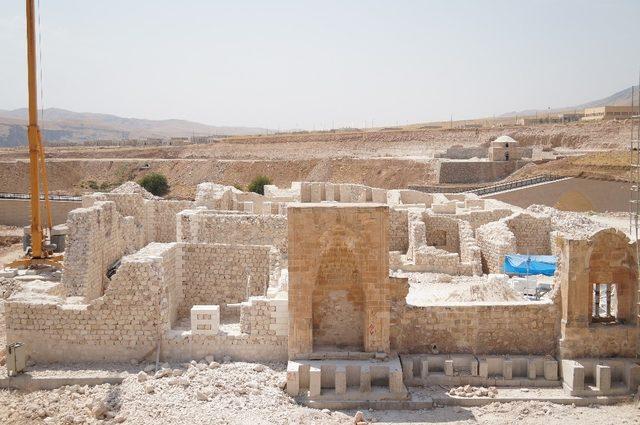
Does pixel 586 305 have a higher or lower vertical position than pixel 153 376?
higher

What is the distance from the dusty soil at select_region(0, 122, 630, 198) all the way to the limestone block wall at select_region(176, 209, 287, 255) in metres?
33.3

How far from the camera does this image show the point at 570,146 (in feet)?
205

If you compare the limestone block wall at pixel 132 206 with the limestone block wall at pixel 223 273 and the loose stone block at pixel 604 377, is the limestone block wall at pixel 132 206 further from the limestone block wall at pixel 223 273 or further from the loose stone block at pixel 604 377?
the loose stone block at pixel 604 377

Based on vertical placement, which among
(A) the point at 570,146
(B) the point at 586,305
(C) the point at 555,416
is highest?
(A) the point at 570,146

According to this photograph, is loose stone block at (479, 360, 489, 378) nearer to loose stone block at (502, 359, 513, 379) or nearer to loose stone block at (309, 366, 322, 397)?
loose stone block at (502, 359, 513, 379)

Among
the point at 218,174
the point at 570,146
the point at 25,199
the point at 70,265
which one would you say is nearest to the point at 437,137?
the point at 570,146

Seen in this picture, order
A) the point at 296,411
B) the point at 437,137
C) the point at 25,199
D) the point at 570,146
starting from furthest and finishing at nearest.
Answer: the point at 437,137 → the point at 570,146 → the point at 25,199 → the point at 296,411

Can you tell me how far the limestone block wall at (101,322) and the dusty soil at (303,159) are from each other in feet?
129

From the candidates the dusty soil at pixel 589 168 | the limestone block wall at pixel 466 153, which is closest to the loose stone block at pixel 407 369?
the dusty soil at pixel 589 168

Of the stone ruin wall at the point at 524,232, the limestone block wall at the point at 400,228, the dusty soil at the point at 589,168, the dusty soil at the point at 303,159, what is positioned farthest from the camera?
the dusty soil at the point at 303,159

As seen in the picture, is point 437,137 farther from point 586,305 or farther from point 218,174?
point 586,305

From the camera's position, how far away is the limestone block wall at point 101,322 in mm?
10055

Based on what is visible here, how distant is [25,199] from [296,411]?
36237 millimetres

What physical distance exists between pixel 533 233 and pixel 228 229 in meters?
10.4
